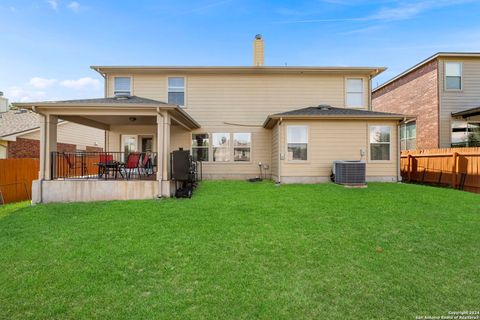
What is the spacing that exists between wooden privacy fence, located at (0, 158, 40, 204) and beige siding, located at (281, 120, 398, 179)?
37.1 ft

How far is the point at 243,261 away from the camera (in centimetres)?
369

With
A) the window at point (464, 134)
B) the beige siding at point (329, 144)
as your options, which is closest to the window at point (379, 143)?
the beige siding at point (329, 144)

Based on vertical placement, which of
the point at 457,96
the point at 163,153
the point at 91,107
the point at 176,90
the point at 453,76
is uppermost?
the point at 453,76

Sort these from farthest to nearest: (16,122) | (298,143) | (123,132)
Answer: (16,122) → (123,132) → (298,143)

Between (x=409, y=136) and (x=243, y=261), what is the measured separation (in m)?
15.4

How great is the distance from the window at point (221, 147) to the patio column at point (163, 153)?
4.30 meters

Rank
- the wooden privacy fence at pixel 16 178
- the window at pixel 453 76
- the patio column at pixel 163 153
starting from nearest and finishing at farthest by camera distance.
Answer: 1. the patio column at pixel 163 153
2. the wooden privacy fence at pixel 16 178
3. the window at pixel 453 76

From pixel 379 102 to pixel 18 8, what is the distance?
67.2 ft

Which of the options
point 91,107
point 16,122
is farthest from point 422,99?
point 16,122

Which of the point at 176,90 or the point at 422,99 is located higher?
the point at 176,90

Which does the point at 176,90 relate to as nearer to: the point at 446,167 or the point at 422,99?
the point at 446,167

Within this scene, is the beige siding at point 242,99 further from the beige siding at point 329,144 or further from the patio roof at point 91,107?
the patio roof at point 91,107

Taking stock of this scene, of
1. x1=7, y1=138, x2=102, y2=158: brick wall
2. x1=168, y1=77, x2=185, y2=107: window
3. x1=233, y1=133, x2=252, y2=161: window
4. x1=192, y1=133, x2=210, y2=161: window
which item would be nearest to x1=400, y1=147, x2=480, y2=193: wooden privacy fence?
x1=233, y1=133, x2=252, y2=161: window

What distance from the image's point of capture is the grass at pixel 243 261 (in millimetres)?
2680
